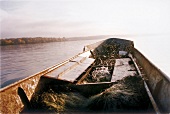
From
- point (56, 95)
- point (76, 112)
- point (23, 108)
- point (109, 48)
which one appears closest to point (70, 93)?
point (56, 95)

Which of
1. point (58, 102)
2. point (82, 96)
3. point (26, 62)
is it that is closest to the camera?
point (58, 102)

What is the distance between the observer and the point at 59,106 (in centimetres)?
404

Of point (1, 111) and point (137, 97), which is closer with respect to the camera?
point (1, 111)

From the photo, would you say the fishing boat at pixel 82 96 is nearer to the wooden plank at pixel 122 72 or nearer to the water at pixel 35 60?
the wooden plank at pixel 122 72

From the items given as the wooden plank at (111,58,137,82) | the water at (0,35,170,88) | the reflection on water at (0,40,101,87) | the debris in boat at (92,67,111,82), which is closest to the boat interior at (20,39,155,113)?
the wooden plank at (111,58,137,82)

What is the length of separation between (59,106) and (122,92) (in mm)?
1530

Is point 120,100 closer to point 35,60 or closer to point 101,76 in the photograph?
point 101,76

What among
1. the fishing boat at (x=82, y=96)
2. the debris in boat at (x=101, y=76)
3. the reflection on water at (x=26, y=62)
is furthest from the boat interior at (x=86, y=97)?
the reflection on water at (x=26, y=62)

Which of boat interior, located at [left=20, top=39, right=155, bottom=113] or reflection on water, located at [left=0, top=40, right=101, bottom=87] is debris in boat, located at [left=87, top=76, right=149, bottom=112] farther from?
reflection on water, located at [left=0, top=40, right=101, bottom=87]

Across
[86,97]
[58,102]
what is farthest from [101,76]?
[58,102]

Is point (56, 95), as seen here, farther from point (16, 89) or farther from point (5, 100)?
point (5, 100)

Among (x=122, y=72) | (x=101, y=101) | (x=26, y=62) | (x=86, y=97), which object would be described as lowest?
(x=26, y=62)

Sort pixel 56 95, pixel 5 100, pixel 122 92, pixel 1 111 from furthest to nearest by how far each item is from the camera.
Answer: pixel 56 95 < pixel 122 92 < pixel 5 100 < pixel 1 111

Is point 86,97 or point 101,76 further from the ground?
point 101,76
